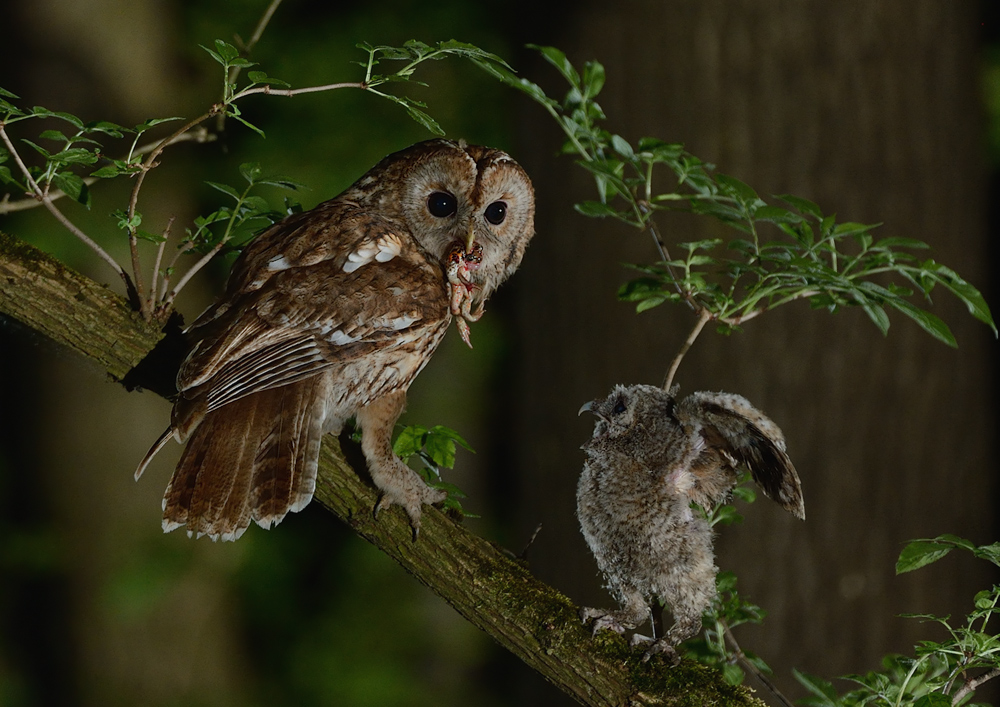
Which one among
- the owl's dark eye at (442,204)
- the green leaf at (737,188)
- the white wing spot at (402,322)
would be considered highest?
the green leaf at (737,188)

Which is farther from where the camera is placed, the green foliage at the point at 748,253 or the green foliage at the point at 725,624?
the green foliage at the point at 725,624

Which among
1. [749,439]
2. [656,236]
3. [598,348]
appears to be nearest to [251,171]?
[656,236]

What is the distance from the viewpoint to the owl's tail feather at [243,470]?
5.71 feet

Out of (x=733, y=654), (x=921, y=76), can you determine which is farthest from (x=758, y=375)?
(x=733, y=654)

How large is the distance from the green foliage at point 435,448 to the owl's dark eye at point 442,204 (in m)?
0.53

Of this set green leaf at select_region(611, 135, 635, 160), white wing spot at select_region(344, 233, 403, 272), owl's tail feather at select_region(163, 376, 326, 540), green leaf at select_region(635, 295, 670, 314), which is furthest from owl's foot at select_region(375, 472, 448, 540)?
green leaf at select_region(611, 135, 635, 160)

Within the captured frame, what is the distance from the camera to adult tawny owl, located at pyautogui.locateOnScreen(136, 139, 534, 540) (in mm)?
1783

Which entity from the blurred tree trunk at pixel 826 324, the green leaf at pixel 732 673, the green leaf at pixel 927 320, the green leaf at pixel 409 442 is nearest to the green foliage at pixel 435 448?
the green leaf at pixel 409 442

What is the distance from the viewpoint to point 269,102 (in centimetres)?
682

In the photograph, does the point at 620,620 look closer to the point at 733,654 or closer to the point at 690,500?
the point at 690,500

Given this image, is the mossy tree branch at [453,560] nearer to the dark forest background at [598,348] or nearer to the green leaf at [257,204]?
the green leaf at [257,204]

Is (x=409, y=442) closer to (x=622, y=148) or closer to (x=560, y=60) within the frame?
(x=622, y=148)

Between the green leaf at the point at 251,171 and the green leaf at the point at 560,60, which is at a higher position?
the green leaf at the point at 560,60

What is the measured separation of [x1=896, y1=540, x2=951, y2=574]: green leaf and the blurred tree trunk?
2.41m
